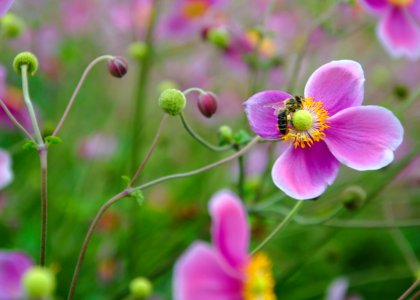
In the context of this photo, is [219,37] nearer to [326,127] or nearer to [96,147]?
[326,127]

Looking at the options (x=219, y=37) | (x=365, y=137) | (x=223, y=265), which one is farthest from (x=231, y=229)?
(x=219, y=37)

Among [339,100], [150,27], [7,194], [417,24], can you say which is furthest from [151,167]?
[339,100]

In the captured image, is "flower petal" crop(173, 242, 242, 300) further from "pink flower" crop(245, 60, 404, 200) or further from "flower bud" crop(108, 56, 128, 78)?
"flower bud" crop(108, 56, 128, 78)

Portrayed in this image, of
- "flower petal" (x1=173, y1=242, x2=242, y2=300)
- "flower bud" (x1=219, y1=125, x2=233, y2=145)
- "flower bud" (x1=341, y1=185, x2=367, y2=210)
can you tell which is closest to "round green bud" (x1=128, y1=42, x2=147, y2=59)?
"flower bud" (x1=219, y1=125, x2=233, y2=145)

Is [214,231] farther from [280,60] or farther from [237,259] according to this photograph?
[280,60]

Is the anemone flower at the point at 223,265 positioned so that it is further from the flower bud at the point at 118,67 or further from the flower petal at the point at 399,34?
the flower petal at the point at 399,34

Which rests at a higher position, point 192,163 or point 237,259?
point 192,163

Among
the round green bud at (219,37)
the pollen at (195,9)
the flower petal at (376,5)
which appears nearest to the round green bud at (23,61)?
the round green bud at (219,37)
